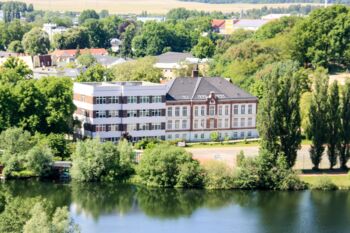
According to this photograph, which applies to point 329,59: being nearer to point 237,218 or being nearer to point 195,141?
point 195,141

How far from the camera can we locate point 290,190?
4041 centimetres

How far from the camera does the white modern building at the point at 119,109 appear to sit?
47.8 metres

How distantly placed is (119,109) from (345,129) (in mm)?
11318

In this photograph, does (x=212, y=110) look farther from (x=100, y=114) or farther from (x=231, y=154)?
(x=100, y=114)

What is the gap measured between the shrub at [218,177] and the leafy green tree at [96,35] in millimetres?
58929

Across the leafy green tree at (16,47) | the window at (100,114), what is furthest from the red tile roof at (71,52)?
the window at (100,114)

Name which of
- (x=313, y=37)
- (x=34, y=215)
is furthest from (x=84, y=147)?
(x=313, y=37)

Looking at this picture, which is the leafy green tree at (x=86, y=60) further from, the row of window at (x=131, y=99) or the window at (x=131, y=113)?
the window at (x=131, y=113)

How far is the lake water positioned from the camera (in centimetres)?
3497

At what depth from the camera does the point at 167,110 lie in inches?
1950

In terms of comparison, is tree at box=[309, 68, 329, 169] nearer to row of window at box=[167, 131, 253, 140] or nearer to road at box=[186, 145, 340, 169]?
road at box=[186, 145, 340, 169]

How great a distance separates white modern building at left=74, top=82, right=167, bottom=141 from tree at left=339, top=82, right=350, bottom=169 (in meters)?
9.88

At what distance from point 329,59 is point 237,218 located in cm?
3328

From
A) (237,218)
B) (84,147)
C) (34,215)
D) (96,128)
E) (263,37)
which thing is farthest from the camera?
(263,37)
